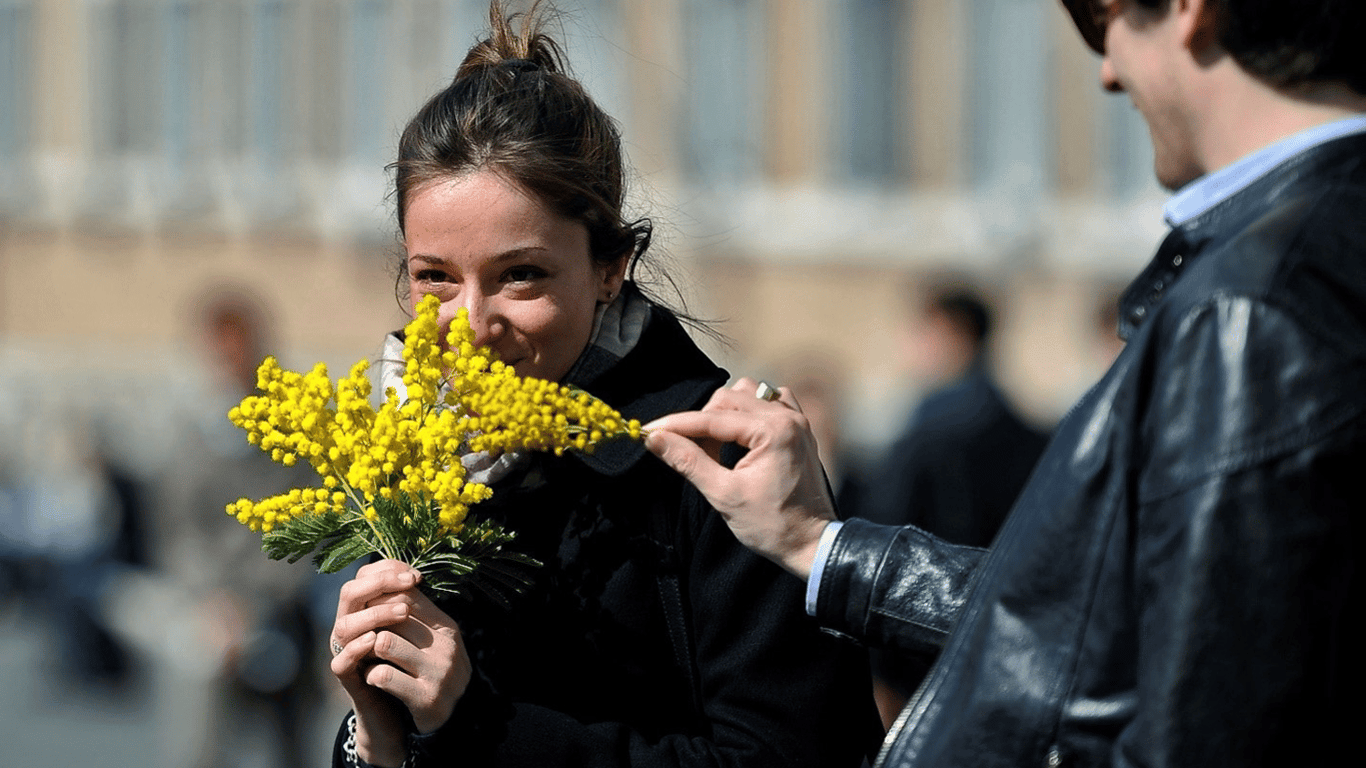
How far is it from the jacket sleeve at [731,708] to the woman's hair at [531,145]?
0.47 metres

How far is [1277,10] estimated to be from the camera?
1.72 meters

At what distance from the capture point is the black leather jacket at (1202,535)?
158 centimetres

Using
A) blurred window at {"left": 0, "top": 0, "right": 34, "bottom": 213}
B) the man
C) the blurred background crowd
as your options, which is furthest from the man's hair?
blurred window at {"left": 0, "top": 0, "right": 34, "bottom": 213}

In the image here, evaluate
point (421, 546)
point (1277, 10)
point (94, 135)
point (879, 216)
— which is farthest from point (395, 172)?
point (94, 135)

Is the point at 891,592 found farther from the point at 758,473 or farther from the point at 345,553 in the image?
the point at 345,553

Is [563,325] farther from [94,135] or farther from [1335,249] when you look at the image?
[94,135]

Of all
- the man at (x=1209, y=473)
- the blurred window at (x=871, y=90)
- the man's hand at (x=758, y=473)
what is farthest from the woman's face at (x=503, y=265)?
the blurred window at (x=871, y=90)

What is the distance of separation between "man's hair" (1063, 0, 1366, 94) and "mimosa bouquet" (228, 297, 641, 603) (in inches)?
36.6

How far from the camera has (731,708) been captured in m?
2.40

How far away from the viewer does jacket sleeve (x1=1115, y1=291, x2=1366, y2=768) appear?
1.57 meters

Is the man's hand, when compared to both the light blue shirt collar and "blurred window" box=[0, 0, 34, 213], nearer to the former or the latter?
the light blue shirt collar

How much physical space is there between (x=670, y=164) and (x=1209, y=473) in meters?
15.6

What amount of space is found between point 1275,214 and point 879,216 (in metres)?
15.4

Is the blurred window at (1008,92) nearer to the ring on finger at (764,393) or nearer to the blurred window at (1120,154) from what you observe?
the blurred window at (1120,154)
